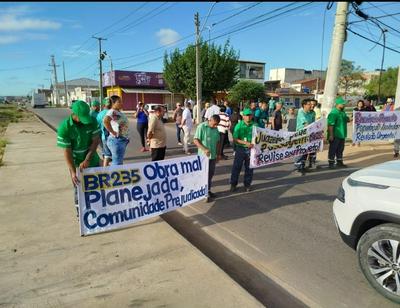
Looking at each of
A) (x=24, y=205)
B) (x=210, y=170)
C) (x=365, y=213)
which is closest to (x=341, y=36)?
(x=210, y=170)

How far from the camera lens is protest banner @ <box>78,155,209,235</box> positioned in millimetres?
4090

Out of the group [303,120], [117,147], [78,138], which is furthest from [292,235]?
[303,120]

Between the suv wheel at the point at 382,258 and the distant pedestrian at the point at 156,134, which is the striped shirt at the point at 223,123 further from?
the suv wheel at the point at 382,258

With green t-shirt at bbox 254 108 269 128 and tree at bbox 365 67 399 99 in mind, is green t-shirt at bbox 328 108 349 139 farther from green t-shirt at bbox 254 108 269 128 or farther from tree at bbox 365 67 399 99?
tree at bbox 365 67 399 99

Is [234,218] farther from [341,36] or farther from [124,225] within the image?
[341,36]

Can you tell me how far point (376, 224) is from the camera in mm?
3215

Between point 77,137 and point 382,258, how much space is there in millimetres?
3723

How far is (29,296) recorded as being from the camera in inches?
119

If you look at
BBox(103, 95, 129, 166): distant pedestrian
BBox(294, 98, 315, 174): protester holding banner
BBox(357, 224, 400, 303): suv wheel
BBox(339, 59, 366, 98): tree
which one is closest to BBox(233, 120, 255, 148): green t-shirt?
BBox(103, 95, 129, 166): distant pedestrian

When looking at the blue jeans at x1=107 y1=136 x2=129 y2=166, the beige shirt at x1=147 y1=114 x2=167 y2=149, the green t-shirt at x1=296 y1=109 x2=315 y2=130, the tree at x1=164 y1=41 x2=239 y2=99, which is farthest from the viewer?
the tree at x1=164 y1=41 x2=239 y2=99

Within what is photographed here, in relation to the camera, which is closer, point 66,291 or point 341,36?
point 66,291

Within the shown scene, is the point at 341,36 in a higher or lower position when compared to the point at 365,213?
higher

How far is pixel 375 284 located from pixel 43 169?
759 cm

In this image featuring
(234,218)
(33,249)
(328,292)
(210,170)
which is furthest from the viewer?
(210,170)
